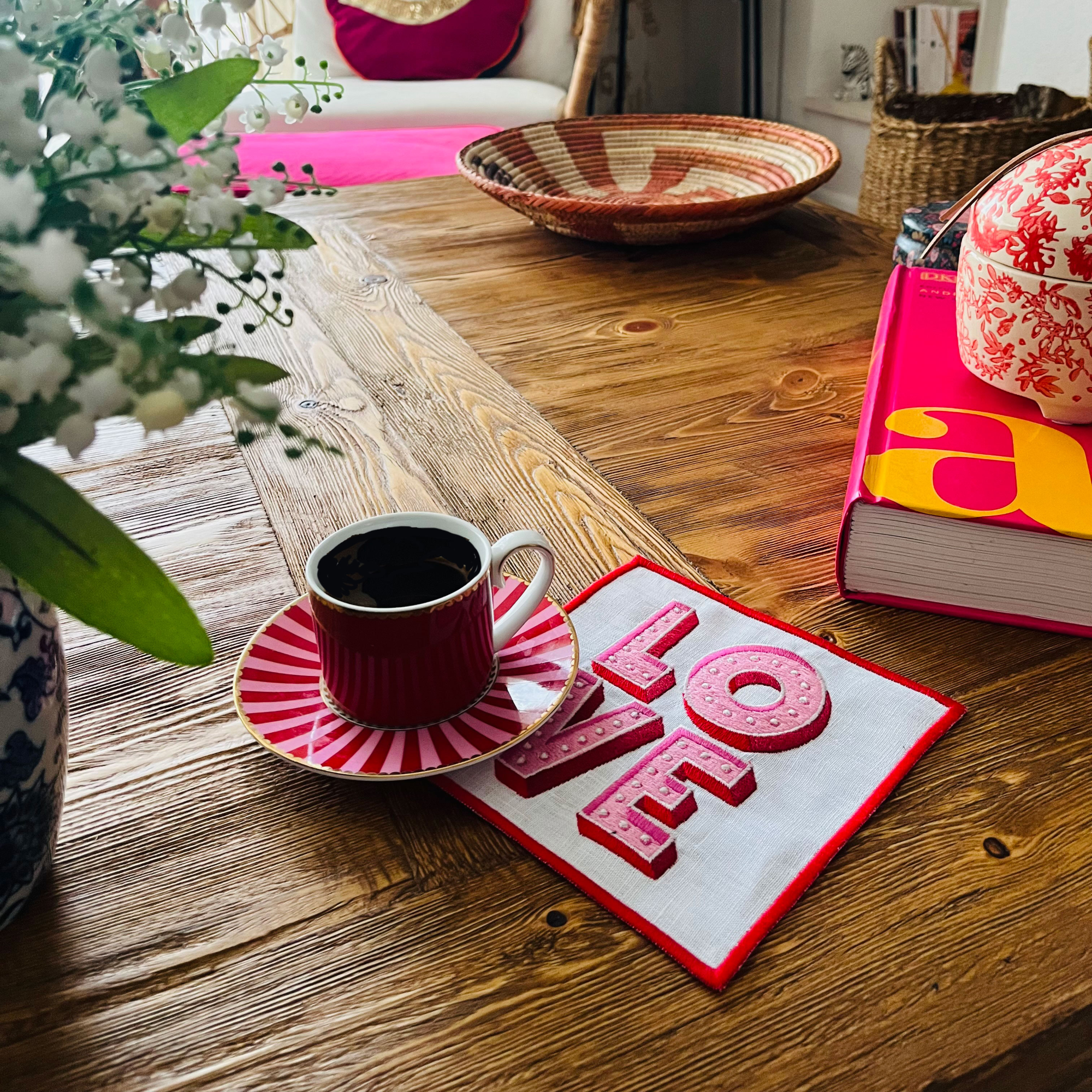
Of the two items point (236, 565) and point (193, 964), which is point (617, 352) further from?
point (193, 964)

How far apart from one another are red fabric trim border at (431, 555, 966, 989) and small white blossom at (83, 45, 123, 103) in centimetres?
31

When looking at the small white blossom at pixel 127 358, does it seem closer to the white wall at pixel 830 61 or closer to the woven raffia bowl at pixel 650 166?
the woven raffia bowl at pixel 650 166

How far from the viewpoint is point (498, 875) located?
0.44 m

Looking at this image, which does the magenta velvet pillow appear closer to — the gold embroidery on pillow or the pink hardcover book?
the gold embroidery on pillow

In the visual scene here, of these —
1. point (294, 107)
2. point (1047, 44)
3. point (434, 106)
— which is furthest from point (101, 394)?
point (1047, 44)

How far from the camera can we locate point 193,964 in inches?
15.9

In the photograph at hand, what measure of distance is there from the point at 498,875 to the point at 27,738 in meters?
0.20

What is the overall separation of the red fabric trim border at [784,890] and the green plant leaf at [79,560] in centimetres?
20

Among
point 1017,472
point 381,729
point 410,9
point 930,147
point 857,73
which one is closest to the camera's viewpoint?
point 381,729

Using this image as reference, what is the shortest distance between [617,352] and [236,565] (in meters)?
0.43

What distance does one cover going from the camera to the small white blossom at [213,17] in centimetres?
36

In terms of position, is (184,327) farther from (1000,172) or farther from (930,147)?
(930,147)

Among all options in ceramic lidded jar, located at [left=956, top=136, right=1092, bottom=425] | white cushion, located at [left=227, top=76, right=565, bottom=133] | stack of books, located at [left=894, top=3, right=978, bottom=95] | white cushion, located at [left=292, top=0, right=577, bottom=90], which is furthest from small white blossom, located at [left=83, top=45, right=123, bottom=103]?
stack of books, located at [left=894, top=3, right=978, bottom=95]

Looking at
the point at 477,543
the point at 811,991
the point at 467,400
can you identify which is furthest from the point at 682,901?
the point at 467,400
